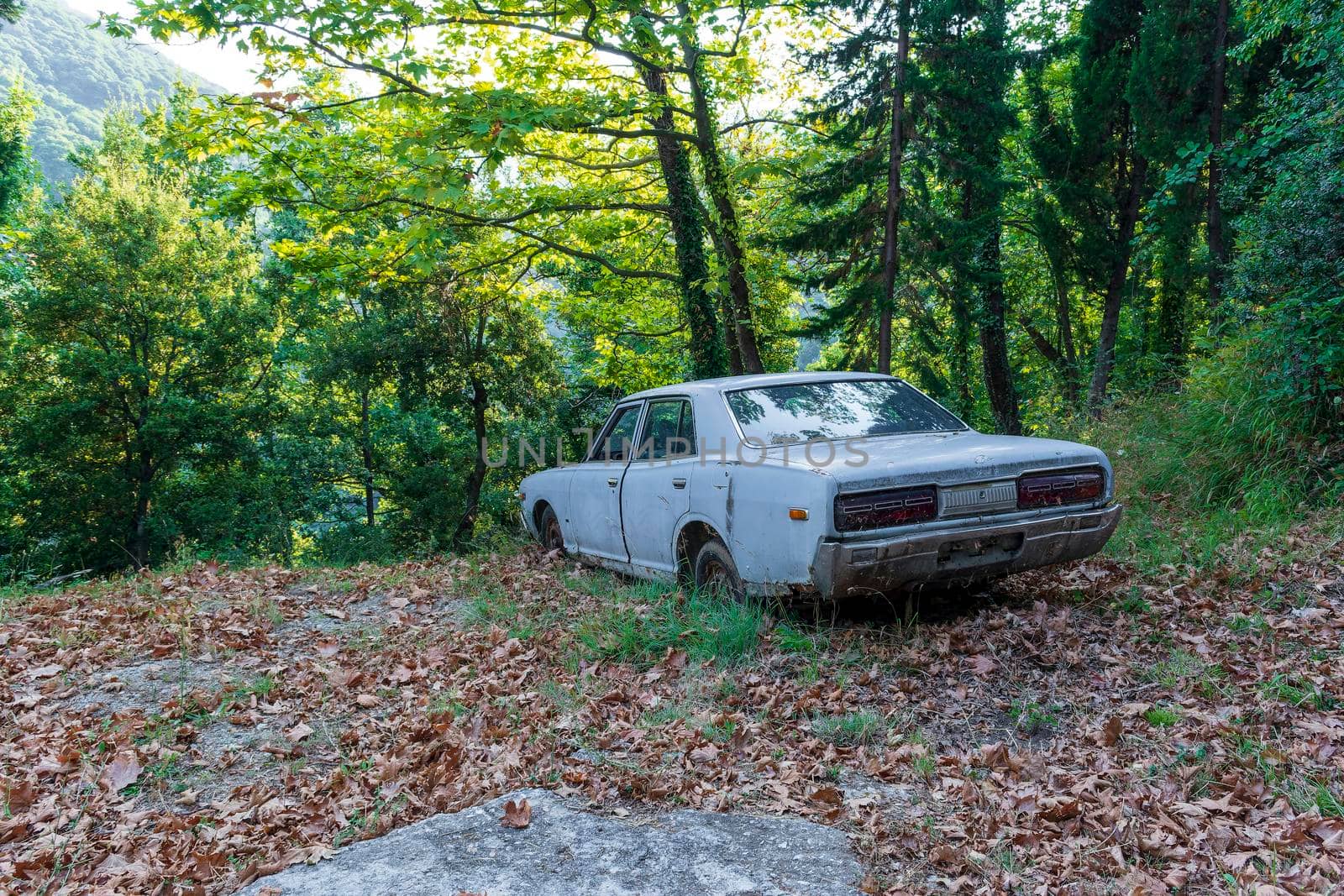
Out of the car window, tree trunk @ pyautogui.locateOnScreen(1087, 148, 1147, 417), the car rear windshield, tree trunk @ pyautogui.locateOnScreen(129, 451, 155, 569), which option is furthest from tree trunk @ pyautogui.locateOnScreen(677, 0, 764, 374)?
tree trunk @ pyautogui.locateOnScreen(129, 451, 155, 569)

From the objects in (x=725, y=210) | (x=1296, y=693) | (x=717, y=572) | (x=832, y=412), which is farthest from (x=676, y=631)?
(x=725, y=210)

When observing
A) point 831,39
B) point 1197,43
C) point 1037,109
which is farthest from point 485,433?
point 1197,43

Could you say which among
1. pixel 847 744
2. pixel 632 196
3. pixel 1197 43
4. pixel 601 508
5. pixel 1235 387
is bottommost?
pixel 847 744

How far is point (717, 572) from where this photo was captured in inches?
220

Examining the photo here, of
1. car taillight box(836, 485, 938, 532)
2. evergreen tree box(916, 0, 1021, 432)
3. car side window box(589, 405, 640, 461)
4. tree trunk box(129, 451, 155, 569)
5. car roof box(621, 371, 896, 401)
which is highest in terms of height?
evergreen tree box(916, 0, 1021, 432)

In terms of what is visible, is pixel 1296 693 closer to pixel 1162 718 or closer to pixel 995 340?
pixel 1162 718

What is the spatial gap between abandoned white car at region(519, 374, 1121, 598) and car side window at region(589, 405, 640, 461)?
0.44ft

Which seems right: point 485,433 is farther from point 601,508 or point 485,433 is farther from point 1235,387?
point 1235,387

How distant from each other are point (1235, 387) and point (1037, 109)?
11823 mm

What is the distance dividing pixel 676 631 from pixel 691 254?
374 inches

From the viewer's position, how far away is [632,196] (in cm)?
1602

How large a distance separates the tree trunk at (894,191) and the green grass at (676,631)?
25.7 ft

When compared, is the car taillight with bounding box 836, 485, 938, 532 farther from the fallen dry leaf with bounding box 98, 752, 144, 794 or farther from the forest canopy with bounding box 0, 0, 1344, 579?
the forest canopy with bounding box 0, 0, 1344, 579

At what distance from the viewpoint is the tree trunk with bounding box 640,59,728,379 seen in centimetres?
1352
